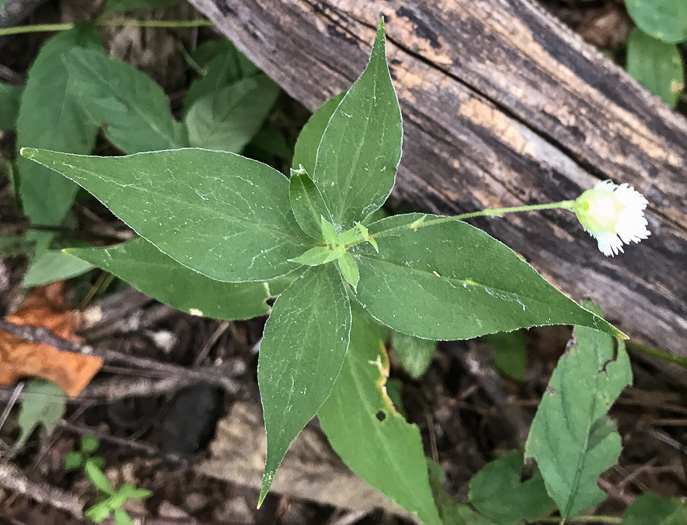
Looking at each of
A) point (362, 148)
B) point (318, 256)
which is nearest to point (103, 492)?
point (318, 256)

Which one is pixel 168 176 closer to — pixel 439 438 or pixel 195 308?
pixel 195 308

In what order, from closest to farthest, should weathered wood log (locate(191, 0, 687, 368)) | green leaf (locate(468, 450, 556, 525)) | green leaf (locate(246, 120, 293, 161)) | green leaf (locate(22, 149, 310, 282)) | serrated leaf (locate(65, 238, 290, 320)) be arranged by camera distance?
green leaf (locate(22, 149, 310, 282)), serrated leaf (locate(65, 238, 290, 320)), weathered wood log (locate(191, 0, 687, 368)), green leaf (locate(468, 450, 556, 525)), green leaf (locate(246, 120, 293, 161))

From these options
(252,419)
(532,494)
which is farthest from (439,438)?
(252,419)

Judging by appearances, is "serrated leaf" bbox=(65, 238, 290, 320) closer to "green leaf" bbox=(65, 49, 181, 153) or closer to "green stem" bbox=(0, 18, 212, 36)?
"green leaf" bbox=(65, 49, 181, 153)

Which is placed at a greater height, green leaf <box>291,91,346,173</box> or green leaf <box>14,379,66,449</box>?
green leaf <box>291,91,346,173</box>

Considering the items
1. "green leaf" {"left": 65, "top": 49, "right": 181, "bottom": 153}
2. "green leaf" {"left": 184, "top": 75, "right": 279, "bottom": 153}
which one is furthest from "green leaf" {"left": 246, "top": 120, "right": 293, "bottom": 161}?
"green leaf" {"left": 65, "top": 49, "right": 181, "bottom": 153}

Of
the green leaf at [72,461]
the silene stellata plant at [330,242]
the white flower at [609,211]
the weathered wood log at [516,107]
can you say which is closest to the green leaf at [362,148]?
the silene stellata plant at [330,242]
